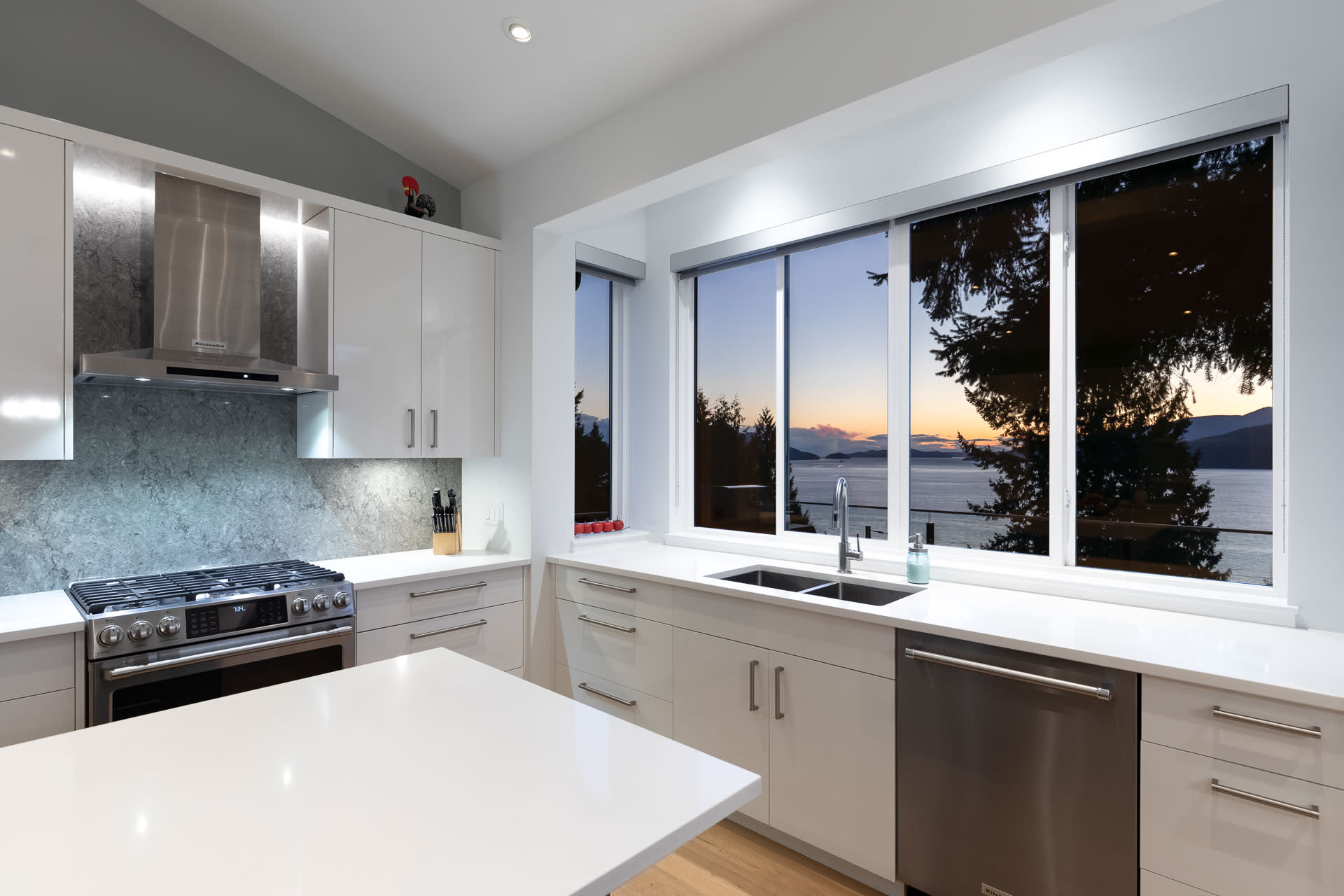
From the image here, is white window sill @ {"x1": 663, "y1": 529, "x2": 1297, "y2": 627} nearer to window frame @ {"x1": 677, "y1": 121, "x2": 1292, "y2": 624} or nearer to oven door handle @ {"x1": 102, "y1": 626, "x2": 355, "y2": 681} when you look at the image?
window frame @ {"x1": 677, "y1": 121, "x2": 1292, "y2": 624}

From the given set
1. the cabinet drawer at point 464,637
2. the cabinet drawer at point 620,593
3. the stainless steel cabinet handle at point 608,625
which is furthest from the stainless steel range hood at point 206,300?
the stainless steel cabinet handle at point 608,625

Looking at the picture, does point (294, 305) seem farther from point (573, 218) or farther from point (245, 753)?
point (245, 753)

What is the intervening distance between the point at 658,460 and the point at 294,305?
6.14 feet

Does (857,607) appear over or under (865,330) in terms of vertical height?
under

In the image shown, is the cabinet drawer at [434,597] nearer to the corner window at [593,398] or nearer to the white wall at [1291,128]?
the corner window at [593,398]

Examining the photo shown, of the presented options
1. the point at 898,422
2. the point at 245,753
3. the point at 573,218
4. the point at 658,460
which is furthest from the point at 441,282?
the point at 245,753

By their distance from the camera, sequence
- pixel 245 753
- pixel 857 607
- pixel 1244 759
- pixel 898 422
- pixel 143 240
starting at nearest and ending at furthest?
pixel 245 753
pixel 1244 759
pixel 857 607
pixel 143 240
pixel 898 422

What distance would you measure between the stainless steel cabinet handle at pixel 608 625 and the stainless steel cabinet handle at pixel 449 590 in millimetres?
472

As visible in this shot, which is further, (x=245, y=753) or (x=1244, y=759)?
(x=1244, y=759)

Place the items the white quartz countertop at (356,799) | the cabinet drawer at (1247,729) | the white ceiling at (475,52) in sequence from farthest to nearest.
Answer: the white ceiling at (475,52) < the cabinet drawer at (1247,729) < the white quartz countertop at (356,799)

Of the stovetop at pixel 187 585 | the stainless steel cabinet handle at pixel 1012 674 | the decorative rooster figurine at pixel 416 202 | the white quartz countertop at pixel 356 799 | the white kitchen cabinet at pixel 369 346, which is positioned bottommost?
the stainless steel cabinet handle at pixel 1012 674

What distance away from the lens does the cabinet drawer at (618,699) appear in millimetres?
2635

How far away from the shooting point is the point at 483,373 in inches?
125

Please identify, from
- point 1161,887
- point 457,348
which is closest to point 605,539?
point 457,348
